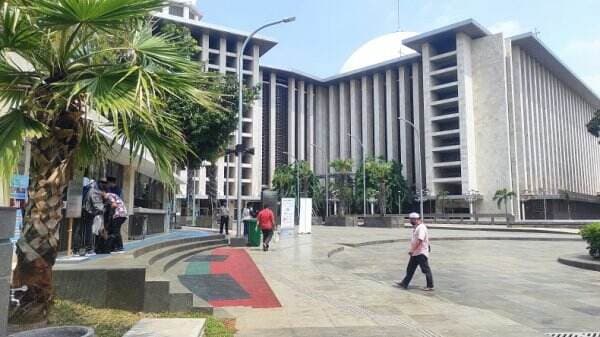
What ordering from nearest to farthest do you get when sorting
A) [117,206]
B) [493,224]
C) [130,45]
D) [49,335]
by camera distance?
[49,335], [130,45], [117,206], [493,224]

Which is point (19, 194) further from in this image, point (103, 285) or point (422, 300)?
point (422, 300)

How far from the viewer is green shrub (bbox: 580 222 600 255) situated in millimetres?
13664

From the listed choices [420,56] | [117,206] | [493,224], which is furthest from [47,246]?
[420,56]

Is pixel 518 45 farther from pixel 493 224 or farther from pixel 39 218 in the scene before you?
pixel 39 218

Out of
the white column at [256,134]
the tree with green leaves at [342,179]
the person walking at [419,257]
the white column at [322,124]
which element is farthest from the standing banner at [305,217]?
the white column at [322,124]

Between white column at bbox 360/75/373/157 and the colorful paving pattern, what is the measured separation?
76705mm

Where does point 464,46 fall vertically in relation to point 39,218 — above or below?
above

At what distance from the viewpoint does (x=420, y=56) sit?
7812 centimetres

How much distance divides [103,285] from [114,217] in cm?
318

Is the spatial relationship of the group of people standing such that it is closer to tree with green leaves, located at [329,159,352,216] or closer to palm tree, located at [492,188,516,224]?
tree with green leaves, located at [329,159,352,216]

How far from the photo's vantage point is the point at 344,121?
9262 centimetres

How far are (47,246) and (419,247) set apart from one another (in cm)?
719

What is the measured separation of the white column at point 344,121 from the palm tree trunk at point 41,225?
289ft

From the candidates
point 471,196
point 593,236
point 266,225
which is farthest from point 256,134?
point 593,236
